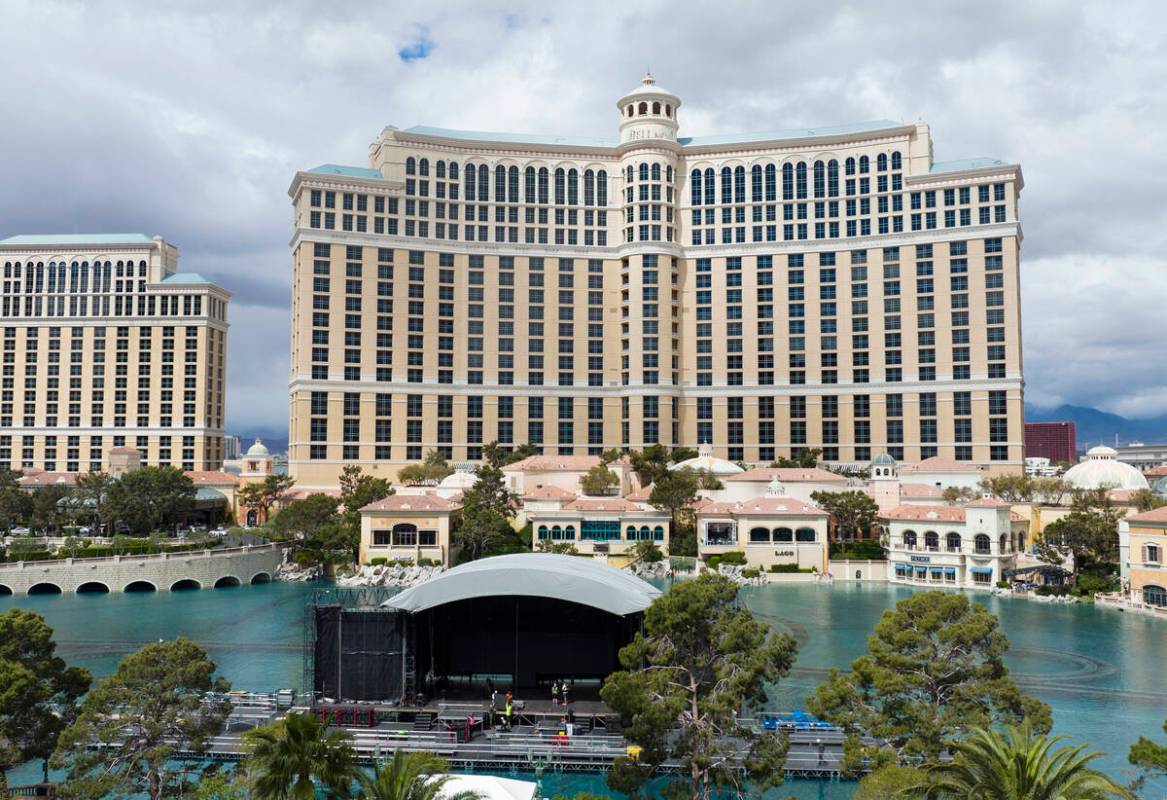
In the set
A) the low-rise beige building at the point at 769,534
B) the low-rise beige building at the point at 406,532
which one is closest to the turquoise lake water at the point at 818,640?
the low-rise beige building at the point at 769,534

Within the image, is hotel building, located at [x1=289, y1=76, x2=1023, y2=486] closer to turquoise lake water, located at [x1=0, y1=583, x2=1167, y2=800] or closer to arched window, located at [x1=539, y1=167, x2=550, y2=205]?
arched window, located at [x1=539, y1=167, x2=550, y2=205]

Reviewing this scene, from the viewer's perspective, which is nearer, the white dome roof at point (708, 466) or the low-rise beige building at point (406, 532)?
the low-rise beige building at point (406, 532)

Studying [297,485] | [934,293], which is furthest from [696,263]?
[297,485]

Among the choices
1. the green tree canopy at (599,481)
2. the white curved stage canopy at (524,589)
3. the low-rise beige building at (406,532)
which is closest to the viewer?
the white curved stage canopy at (524,589)

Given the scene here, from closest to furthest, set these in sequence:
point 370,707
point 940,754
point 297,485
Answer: point 940,754, point 370,707, point 297,485

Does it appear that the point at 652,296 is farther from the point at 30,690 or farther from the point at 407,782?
the point at 407,782

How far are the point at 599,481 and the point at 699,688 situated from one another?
63.9 metres

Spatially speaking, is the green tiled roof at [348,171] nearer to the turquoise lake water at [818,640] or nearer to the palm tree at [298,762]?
the turquoise lake water at [818,640]

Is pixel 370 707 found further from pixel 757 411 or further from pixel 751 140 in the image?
pixel 751 140

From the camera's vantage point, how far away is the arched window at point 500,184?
11606 centimetres

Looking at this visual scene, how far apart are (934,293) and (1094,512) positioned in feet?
142

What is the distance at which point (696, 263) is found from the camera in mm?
117125

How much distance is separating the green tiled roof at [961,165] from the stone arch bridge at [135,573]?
284 ft

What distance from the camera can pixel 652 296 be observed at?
114 m
